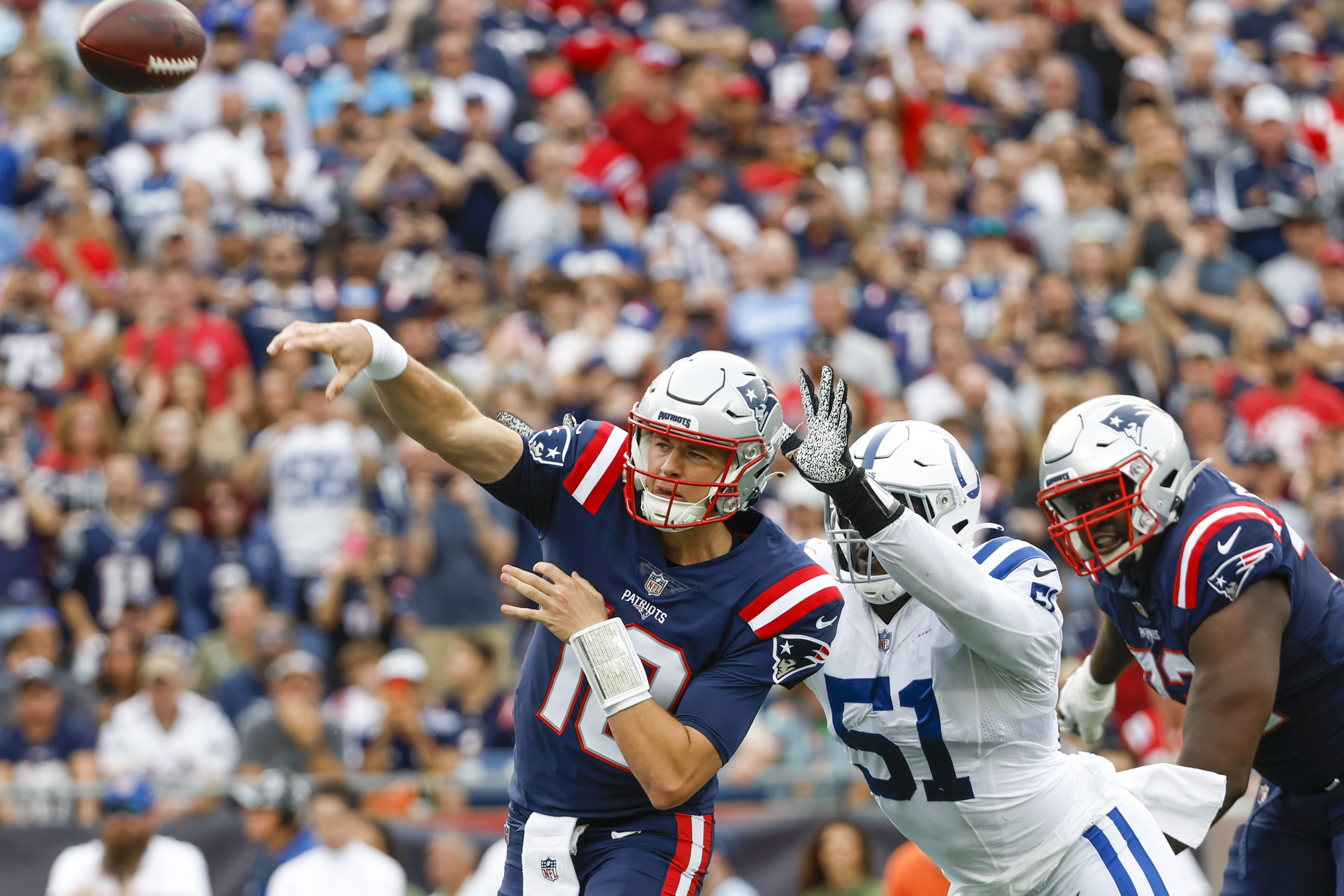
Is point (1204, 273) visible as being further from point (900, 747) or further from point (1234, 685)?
point (900, 747)

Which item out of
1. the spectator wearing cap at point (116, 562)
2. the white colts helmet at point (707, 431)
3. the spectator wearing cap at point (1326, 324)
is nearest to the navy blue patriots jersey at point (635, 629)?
the white colts helmet at point (707, 431)

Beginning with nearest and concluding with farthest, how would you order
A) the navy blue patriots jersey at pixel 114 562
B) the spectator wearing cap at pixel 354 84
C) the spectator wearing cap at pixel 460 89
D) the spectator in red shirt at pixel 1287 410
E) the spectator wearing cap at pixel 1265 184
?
the navy blue patriots jersey at pixel 114 562 → the spectator in red shirt at pixel 1287 410 → the spectator wearing cap at pixel 354 84 → the spectator wearing cap at pixel 460 89 → the spectator wearing cap at pixel 1265 184

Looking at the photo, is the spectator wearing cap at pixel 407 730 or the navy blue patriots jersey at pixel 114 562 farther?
the navy blue patriots jersey at pixel 114 562

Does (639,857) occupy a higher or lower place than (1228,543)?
lower

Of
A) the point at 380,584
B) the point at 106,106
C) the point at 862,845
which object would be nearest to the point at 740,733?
the point at 862,845

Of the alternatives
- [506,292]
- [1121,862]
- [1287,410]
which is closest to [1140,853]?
[1121,862]

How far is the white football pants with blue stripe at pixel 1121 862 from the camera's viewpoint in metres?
4.75

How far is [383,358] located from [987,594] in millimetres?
1614

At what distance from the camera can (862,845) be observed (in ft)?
26.4

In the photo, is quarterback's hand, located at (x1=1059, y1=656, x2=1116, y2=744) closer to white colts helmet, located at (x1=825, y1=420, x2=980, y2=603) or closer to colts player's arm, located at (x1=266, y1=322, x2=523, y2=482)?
white colts helmet, located at (x1=825, y1=420, x2=980, y2=603)

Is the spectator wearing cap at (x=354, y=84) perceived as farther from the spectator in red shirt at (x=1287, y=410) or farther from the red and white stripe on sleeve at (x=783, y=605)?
the red and white stripe on sleeve at (x=783, y=605)

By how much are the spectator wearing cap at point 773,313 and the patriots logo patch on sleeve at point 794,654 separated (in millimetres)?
6481

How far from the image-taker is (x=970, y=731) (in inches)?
183

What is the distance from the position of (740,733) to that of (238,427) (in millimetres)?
6816
